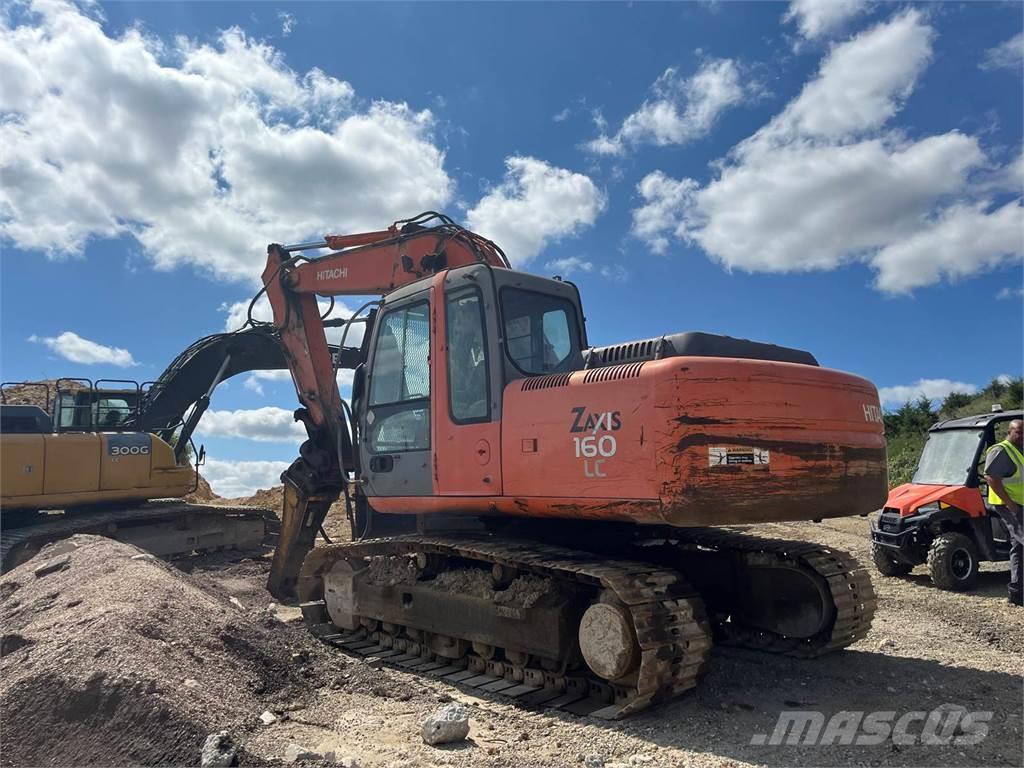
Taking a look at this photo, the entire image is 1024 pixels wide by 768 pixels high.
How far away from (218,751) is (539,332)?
3.64m

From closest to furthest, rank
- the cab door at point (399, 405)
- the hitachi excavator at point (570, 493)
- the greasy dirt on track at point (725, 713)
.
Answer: the greasy dirt on track at point (725, 713), the hitachi excavator at point (570, 493), the cab door at point (399, 405)

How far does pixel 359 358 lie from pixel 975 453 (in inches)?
298

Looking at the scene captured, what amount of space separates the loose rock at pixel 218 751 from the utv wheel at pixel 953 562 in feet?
25.9

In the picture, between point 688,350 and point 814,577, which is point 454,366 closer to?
point 688,350

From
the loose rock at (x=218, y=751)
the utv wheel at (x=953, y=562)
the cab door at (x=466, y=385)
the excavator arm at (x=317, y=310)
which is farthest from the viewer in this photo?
the utv wheel at (x=953, y=562)

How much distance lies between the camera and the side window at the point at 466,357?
226 inches

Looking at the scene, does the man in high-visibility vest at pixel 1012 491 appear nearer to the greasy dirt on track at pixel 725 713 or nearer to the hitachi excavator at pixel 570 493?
the greasy dirt on track at pixel 725 713

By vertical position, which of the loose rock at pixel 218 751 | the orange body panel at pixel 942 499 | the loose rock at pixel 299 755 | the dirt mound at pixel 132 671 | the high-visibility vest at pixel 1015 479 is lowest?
the loose rock at pixel 299 755

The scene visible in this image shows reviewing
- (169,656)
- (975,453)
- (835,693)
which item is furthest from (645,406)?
(975,453)

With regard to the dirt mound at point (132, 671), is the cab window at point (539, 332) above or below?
above

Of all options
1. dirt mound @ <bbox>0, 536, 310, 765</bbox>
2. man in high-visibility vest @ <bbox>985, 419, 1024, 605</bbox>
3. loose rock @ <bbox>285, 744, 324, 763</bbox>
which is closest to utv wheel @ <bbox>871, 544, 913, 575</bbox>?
man in high-visibility vest @ <bbox>985, 419, 1024, 605</bbox>

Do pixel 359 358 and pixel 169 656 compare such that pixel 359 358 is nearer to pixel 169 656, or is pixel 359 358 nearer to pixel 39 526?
pixel 169 656

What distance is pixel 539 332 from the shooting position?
245 inches

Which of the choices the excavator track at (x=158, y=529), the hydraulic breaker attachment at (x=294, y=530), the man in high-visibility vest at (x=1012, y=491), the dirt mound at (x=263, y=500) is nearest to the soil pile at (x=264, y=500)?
the dirt mound at (x=263, y=500)
